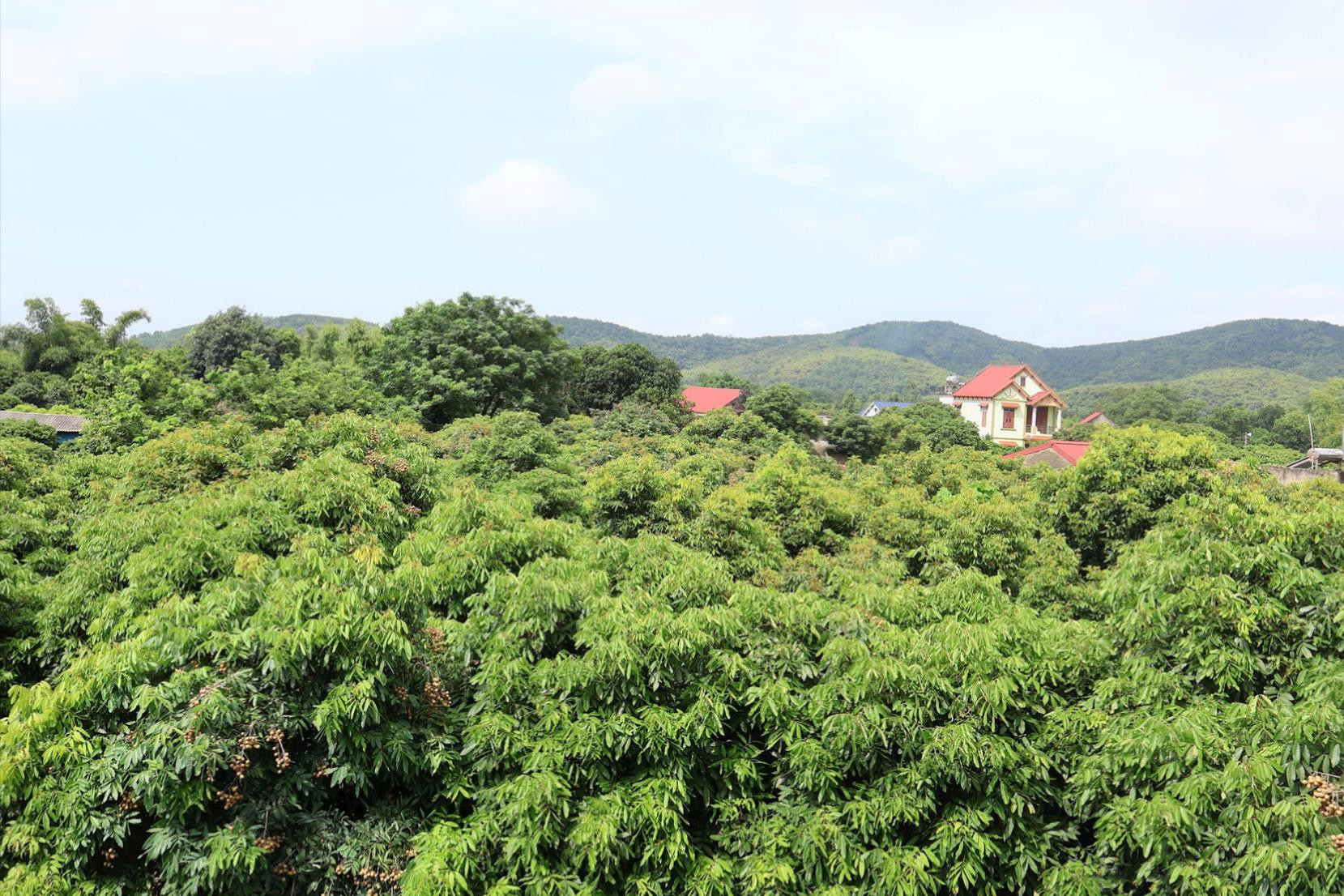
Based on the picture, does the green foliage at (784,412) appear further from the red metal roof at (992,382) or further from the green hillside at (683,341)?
the green hillside at (683,341)

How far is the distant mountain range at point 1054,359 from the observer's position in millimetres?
111062

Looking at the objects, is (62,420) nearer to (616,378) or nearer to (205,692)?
(616,378)

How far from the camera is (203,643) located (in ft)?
18.1

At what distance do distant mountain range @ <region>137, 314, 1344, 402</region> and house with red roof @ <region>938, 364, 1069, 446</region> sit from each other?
49666mm

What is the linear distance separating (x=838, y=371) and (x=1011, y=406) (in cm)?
8050

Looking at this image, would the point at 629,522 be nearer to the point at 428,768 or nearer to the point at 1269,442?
the point at 428,768

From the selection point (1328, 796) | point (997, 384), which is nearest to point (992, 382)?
point (997, 384)

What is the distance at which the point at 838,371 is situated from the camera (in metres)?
126

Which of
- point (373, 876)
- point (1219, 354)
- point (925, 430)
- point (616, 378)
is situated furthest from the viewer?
point (1219, 354)

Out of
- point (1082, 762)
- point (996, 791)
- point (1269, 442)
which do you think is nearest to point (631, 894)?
point (996, 791)

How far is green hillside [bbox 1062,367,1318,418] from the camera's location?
277 feet

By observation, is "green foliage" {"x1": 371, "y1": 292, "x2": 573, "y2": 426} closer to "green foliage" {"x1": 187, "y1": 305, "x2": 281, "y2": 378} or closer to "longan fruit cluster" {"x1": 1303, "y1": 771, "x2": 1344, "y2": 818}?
"green foliage" {"x1": 187, "y1": 305, "x2": 281, "y2": 378}

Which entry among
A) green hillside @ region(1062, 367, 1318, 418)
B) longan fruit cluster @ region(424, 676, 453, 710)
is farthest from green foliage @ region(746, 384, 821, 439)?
green hillside @ region(1062, 367, 1318, 418)

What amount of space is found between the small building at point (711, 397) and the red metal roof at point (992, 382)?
42.7 ft
